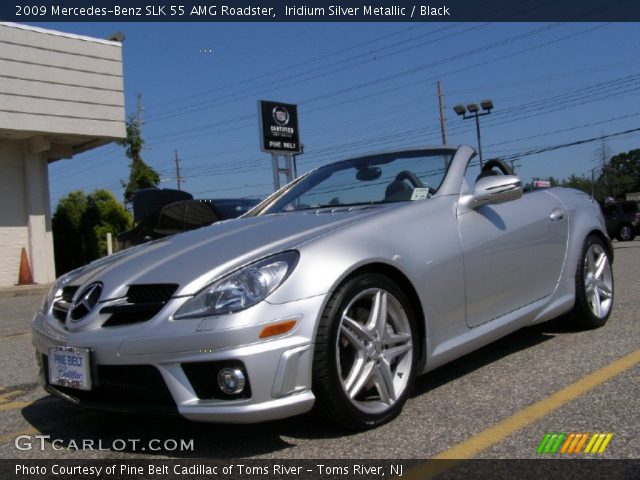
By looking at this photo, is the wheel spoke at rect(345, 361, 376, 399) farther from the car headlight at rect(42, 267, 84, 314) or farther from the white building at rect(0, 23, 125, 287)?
the white building at rect(0, 23, 125, 287)

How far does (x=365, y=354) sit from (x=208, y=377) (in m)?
0.71

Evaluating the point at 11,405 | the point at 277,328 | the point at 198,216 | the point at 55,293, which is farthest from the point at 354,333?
the point at 198,216

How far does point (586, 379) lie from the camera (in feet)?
11.4

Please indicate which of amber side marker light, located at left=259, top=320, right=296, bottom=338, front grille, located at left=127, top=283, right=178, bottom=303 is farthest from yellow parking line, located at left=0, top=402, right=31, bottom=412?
amber side marker light, located at left=259, top=320, right=296, bottom=338

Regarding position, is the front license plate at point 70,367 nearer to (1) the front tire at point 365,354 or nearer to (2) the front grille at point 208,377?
(2) the front grille at point 208,377

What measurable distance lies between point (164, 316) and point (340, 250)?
79 centimetres

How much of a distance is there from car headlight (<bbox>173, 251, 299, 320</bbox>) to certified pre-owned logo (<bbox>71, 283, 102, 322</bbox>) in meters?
0.54

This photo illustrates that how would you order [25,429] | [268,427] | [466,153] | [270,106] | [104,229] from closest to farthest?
1. [268,427]
2. [25,429]
3. [466,153]
4. [270,106]
5. [104,229]

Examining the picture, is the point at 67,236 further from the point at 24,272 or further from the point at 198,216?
the point at 198,216

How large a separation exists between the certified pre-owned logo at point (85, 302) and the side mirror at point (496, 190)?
6.56 ft

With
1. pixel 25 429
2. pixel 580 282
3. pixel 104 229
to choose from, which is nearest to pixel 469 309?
pixel 580 282

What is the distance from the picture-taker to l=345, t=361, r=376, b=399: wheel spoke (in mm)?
2816

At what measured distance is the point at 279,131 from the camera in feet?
58.2

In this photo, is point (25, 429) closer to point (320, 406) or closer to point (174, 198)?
point (320, 406)
